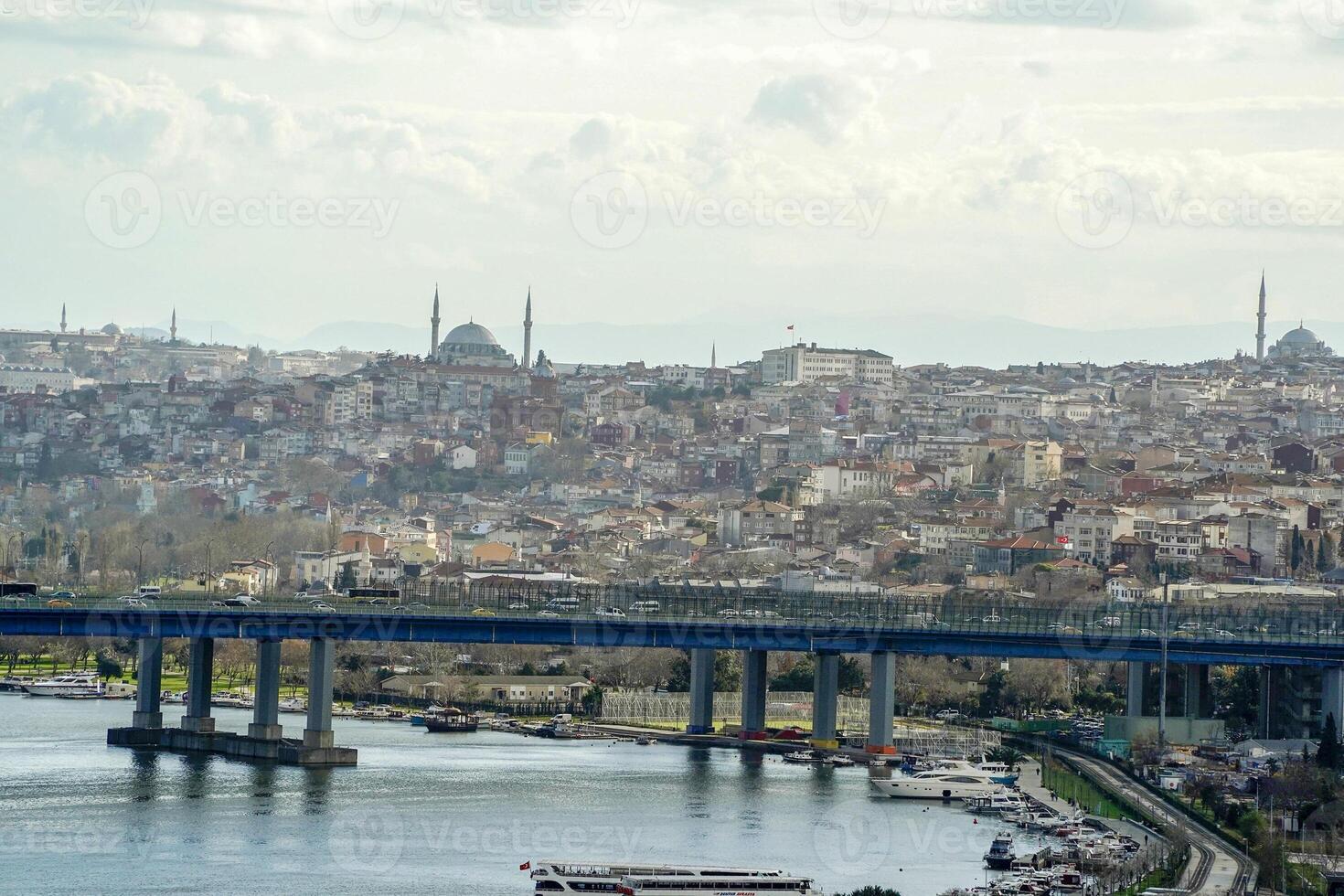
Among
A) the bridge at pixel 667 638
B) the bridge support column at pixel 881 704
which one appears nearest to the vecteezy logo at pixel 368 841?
the bridge at pixel 667 638

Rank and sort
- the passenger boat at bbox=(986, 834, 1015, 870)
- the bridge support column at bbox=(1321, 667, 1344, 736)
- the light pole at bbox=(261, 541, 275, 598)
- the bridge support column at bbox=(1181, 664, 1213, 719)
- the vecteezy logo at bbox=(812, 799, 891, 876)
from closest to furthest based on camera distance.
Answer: the passenger boat at bbox=(986, 834, 1015, 870)
the vecteezy logo at bbox=(812, 799, 891, 876)
the bridge support column at bbox=(1321, 667, 1344, 736)
the bridge support column at bbox=(1181, 664, 1213, 719)
the light pole at bbox=(261, 541, 275, 598)

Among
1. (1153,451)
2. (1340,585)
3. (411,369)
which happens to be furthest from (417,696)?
(411,369)

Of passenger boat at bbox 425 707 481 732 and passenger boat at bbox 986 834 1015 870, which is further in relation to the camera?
passenger boat at bbox 425 707 481 732

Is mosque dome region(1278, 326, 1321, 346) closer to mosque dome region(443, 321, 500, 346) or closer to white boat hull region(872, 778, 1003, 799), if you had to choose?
mosque dome region(443, 321, 500, 346)

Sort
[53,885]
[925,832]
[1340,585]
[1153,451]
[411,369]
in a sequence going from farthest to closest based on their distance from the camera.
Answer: [411,369] → [1153,451] → [1340,585] → [925,832] → [53,885]

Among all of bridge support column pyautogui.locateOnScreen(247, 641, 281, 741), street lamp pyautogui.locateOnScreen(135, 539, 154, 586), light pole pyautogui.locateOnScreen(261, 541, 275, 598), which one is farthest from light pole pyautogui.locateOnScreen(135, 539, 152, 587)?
bridge support column pyautogui.locateOnScreen(247, 641, 281, 741)

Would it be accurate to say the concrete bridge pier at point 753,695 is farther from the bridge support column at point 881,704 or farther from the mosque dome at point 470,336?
the mosque dome at point 470,336

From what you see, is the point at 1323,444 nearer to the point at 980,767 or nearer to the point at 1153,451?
the point at 1153,451
